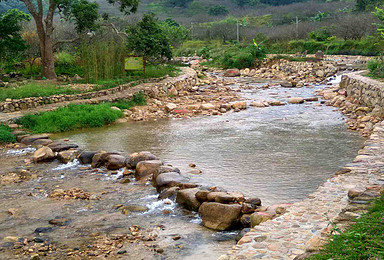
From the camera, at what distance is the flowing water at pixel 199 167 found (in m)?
5.56

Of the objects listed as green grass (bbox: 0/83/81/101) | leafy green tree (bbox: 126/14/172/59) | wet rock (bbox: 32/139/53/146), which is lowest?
wet rock (bbox: 32/139/53/146)

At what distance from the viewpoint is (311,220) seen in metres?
4.84

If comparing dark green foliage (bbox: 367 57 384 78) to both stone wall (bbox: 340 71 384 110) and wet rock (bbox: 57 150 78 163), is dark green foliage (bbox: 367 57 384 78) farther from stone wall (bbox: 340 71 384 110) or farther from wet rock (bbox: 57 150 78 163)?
wet rock (bbox: 57 150 78 163)

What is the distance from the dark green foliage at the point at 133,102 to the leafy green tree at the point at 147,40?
2.49 meters

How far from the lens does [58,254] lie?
16.2ft

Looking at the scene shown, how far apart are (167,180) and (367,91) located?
8947 millimetres

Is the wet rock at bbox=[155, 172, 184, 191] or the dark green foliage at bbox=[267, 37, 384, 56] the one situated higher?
the dark green foliage at bbox=[267, 37, 384, 56]

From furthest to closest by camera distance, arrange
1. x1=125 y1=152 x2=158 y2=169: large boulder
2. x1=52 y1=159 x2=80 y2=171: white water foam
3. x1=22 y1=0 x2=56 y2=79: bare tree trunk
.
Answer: x1=22 y1=0 x2=56 y2=79: bare tree trunk < x1=52 y1=159 x2=80 y2=171: white water foam < x1=125 y1=152 x2=158 y2=169: large boulder

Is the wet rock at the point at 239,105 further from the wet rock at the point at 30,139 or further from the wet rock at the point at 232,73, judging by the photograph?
the wet rock at the point at 232,73

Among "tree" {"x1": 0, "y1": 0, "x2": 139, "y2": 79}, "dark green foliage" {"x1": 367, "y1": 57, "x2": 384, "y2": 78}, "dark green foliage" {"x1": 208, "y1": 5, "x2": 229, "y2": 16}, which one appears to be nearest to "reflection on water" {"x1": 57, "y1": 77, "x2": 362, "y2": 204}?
"dark green foliage" {"x1": 367, "y1": 57, "x2": 384, "y2": 78}

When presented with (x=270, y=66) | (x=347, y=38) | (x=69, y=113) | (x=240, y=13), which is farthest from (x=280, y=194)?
(x=240, y=13)

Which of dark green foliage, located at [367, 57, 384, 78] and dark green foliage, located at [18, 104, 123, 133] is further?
dark green foliage, located at [367, 57, 384, 78]

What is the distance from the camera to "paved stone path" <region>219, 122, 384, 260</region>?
13.5 feet

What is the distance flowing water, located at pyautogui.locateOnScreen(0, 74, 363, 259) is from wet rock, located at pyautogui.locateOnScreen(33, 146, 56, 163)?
23 centimetres
